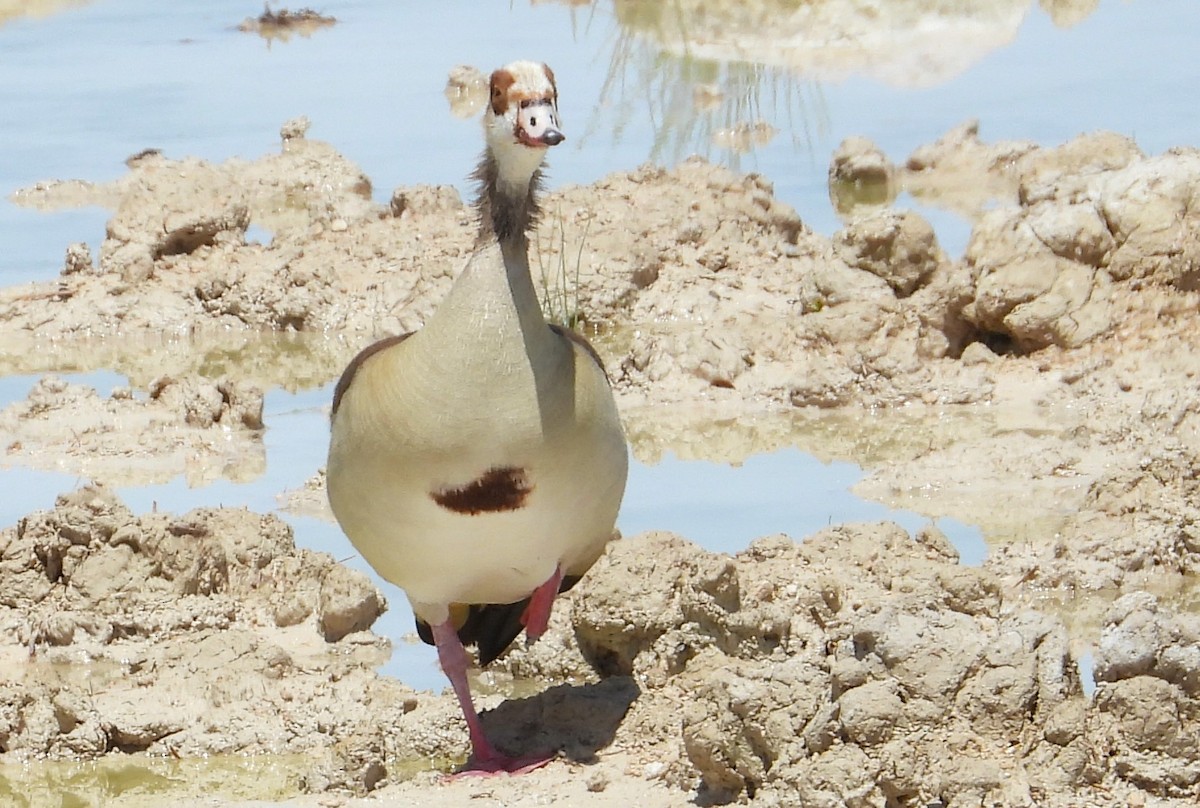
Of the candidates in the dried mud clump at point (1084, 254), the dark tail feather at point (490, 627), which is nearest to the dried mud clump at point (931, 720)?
the dark tail feather at point (490, 627)

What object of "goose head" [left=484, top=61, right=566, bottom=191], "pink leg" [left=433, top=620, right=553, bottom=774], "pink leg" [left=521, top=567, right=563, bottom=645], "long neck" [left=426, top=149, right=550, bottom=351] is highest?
"goose head" [left=484, top=61, right=566, bottom=191]

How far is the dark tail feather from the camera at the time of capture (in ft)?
21.8

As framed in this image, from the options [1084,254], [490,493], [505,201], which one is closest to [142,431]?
[505,201]

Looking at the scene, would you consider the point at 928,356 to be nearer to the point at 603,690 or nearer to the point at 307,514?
the point at 307,514

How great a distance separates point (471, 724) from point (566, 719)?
0.29 metres

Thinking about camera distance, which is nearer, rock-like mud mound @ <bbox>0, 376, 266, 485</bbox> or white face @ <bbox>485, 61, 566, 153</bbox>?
white face @ <bbox>485, 61, 566, 153</bbox>

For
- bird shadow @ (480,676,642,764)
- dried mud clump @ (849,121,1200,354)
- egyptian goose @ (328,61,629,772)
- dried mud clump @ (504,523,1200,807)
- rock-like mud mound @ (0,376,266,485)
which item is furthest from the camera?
dried mud clump @ (849,121,1200,354)

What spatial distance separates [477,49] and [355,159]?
420 cm

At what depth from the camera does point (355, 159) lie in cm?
1451

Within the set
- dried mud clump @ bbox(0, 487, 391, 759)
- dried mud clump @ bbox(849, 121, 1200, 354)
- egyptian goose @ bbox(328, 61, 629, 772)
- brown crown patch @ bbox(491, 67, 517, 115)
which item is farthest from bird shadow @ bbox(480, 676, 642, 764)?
→ dried mud clump @ bbox(849, 121, 1200, 354)

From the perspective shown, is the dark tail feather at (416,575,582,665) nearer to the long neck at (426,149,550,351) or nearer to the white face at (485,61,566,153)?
the long neck at (426,149,550,351)

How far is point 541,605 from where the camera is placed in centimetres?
633

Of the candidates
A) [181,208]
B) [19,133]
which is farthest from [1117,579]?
[19,133]

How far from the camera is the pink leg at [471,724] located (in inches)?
241
